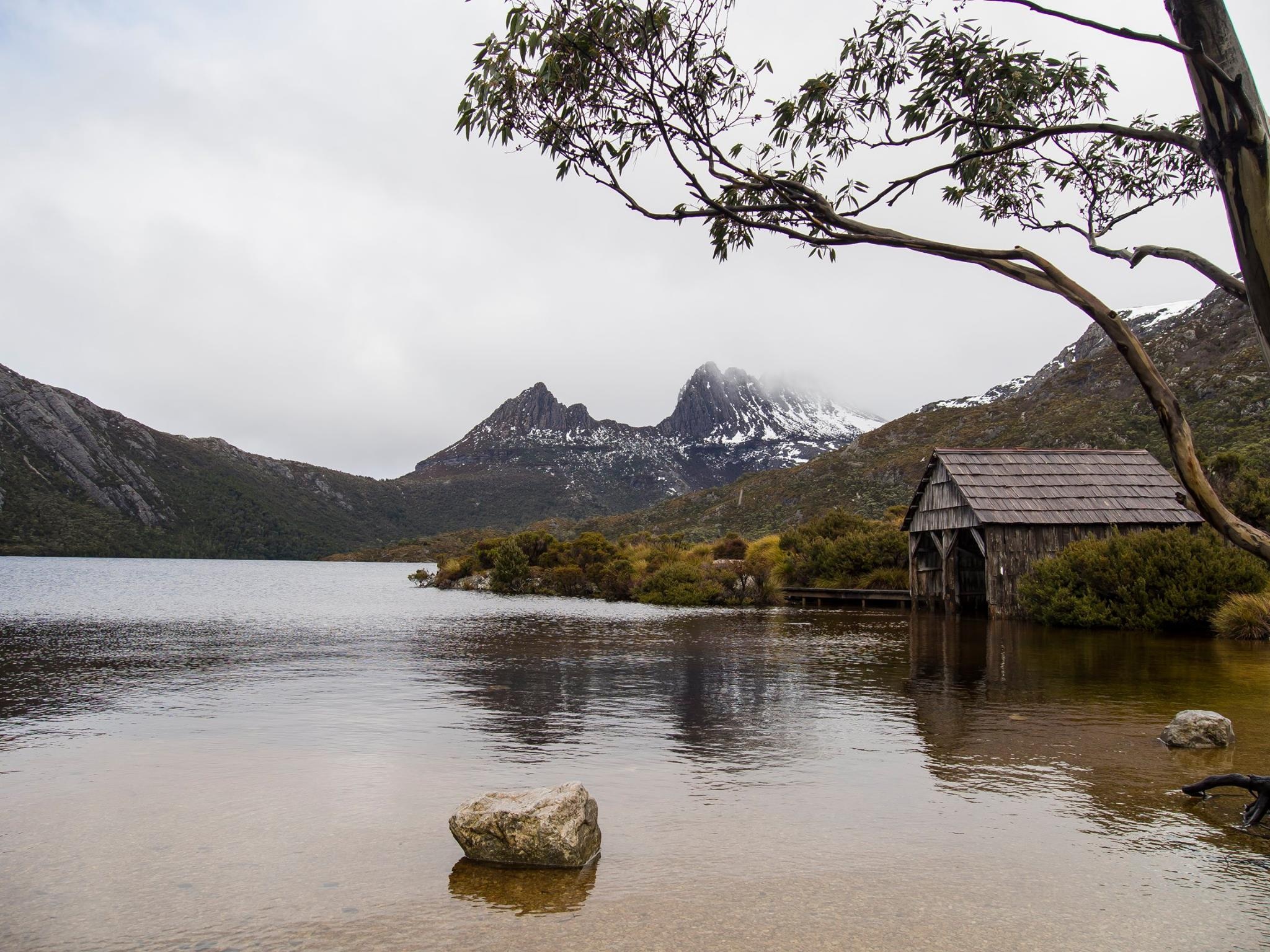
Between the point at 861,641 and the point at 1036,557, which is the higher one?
the point at 1036,557

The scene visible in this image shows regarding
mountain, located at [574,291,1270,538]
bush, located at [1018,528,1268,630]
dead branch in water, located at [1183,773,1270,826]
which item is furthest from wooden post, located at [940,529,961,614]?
dead branch in water, located at [1183,773,1270,826]

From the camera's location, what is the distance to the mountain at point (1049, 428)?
173 feet

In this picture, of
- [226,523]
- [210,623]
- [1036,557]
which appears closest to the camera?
[210,623]

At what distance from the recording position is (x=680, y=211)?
21.9 ft

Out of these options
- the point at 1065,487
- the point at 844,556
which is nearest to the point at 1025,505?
the point at 1065,487

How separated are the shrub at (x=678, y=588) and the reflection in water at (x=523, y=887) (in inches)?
1261

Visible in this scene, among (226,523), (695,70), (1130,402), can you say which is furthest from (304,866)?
(226,523)

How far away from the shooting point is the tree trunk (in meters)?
4.76

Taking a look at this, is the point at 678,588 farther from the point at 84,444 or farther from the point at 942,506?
the point at 84,444

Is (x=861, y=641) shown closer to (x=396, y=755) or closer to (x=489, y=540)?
(x=396, y=755)

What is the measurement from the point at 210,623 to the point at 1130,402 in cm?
6083

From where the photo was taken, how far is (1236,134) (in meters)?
4.88

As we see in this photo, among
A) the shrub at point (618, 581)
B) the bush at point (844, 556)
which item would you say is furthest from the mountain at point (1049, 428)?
the shrub at point (618, 581)

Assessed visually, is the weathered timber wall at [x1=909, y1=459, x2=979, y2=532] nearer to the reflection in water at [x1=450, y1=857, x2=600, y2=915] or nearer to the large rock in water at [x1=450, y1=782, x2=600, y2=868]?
the large rock in water at [x1=450, y1=782, x2=600, y2=868]
